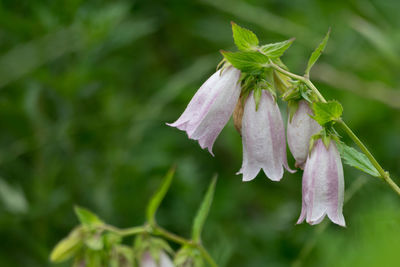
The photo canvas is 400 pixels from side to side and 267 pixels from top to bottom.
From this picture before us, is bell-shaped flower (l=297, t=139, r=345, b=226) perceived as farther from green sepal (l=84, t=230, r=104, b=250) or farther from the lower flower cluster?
green sepal (l=84, t=230, r=104, b=250)

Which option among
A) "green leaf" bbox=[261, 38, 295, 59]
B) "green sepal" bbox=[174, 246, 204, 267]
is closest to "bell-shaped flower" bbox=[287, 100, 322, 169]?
"green leaf" bbox=[261, 38, 295, 59]

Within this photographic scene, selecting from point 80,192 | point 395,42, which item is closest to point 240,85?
point 80,192

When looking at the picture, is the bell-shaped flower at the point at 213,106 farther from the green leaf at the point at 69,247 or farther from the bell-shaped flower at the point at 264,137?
the green leaf at the point at 69,247

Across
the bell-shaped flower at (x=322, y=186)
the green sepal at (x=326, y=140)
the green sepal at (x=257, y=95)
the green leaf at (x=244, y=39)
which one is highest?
the green leaf at (x=244, y=39)

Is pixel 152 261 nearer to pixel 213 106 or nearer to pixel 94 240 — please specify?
pixel 94 240

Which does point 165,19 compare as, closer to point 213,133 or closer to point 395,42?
point 395,42

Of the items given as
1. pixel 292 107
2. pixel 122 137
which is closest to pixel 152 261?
pixel 292 107

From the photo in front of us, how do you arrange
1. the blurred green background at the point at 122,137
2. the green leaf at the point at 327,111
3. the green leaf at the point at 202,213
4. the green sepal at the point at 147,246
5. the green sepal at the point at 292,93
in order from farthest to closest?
1. the blurred green background at the point at 122,137
2. the green sepal at the point at 147,246
3. the green leaf at the point at 202,213
4. the green sepal at the point at 292,93
5. the green leaf at the point at 327,111

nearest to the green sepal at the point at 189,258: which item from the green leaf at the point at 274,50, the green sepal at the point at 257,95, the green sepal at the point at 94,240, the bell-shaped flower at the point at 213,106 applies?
the green sepal at the point at 94,240
